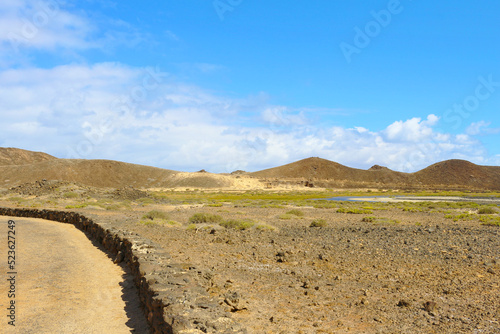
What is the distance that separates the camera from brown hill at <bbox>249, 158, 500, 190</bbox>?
14425 cm

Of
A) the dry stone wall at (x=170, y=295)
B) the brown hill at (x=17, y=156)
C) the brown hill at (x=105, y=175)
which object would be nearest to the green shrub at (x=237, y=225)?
the dry stone wall at (x=170, y=295)

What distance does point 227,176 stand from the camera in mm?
114938

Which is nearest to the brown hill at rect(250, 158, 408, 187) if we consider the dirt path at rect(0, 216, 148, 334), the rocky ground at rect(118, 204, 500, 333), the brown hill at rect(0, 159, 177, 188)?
the brown hill at rect(0, 159, 177, 188)

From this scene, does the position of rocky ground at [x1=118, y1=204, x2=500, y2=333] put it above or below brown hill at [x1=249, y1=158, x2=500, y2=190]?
below

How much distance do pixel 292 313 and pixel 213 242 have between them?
858 cm

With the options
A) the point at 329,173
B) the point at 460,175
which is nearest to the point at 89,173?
the point at 329,173

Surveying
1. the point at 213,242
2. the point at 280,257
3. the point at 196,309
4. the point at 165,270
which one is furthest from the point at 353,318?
the point at 213,242

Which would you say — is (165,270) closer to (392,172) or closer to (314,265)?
(314,265)

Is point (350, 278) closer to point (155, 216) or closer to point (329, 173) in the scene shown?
point (155, 216)

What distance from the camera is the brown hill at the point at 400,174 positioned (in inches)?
5679

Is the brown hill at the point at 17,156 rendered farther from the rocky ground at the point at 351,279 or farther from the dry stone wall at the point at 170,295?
the dry stone wall at the point at 170,295

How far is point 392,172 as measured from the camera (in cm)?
15825

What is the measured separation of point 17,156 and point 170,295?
17414 cm

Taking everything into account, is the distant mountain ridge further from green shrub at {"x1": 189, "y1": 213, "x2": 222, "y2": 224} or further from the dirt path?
the dirt path
